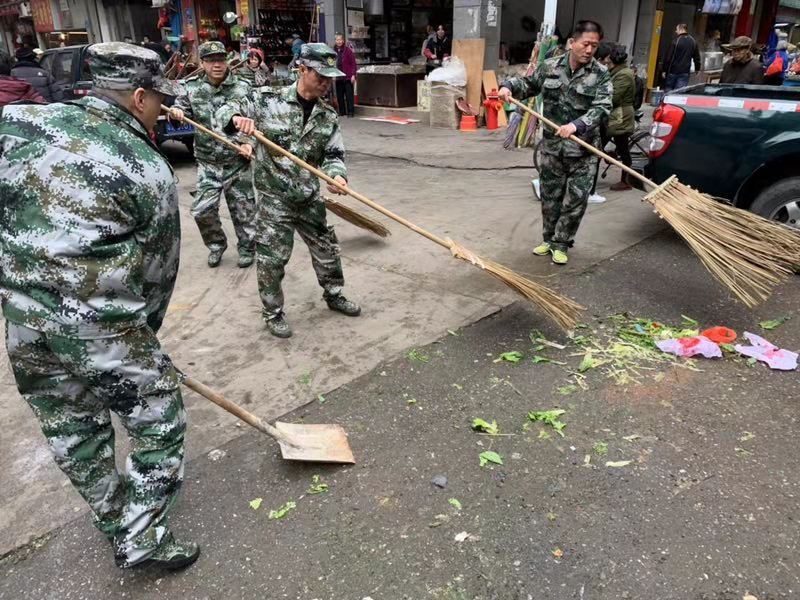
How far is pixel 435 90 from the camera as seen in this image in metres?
12.4

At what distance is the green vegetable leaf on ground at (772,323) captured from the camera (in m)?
3.93

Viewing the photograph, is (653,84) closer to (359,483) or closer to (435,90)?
(435,90)

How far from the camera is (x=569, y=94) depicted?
4.72 metres

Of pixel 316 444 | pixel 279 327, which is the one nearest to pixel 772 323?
pixel 316 444

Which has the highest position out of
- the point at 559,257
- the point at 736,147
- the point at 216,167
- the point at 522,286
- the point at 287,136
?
the point at 287,136

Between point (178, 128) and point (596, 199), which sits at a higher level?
point (178, 128)

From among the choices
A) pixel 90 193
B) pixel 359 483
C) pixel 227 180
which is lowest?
pixel 359 483

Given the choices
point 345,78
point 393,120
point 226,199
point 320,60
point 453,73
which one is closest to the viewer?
point 320,60

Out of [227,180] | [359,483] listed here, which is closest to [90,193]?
[359,483]

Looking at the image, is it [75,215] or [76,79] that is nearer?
[75,215]

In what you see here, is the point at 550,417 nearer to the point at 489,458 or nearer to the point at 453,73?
the point at 489,458

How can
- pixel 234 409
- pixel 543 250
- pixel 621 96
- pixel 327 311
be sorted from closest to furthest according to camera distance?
pixel 234 409 → pixel 327 311 → pixel 543 250 → pixel 621 96

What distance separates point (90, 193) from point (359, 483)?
5.35 feet

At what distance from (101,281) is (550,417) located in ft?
7.19
